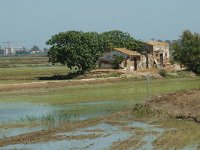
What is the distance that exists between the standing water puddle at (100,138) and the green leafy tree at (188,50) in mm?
44050

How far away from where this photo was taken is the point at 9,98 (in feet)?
121

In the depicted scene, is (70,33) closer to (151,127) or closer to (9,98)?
(9,98)

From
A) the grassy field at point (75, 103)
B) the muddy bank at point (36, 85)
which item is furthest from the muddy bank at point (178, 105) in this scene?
the muddy bank at point (36, 85)

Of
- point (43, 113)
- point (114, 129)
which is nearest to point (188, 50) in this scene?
point (43, 113)

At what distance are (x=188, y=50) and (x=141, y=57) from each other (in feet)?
22.1

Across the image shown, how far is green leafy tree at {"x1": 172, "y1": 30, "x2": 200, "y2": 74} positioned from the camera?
65.2m

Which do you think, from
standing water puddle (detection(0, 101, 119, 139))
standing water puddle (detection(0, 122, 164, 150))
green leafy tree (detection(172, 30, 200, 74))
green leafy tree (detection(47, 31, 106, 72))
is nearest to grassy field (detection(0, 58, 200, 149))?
standing water puddle (detection(0, 101, 119, 139))

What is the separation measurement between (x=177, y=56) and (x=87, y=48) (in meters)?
14.1

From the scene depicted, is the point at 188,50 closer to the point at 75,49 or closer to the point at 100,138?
the point at 75,49

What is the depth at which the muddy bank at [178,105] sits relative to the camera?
77.7ft

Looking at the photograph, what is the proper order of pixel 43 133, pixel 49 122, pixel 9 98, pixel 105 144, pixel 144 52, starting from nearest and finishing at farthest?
1. pixel 105 144
2. pixel 43 133
3. pixel 49 122
4. pixel 9 98
5. pixel 144 52

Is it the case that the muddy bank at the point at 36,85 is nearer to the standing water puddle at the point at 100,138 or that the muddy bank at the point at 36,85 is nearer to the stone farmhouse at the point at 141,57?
the stone farmhouse at the point at 141,57

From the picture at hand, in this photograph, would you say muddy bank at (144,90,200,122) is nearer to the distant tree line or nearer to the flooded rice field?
the flooded rice field

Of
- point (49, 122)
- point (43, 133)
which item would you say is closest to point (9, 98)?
point (49, 122)
